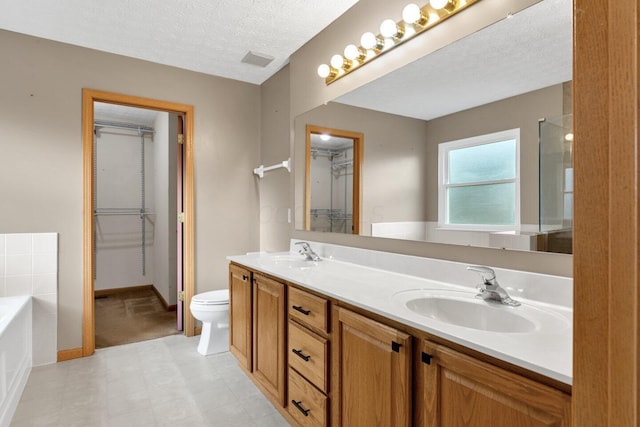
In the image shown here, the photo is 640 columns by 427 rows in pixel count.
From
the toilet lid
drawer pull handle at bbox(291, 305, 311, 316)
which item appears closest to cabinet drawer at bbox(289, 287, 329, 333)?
drawer pull handle at bbox(291, 305, 311, 316)

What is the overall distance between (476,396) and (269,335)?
1.27 metres

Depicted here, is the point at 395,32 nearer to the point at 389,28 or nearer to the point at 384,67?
the point at 389,28

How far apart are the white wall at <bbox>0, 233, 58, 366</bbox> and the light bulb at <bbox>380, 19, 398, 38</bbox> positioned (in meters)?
2.72

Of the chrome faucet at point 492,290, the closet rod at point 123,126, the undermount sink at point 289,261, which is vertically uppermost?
the closet rod at point 123,126

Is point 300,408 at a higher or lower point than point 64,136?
lower

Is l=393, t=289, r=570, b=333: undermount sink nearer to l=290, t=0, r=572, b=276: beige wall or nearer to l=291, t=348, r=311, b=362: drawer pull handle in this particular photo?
l=290, t=0, r=572, b=276: beige wall

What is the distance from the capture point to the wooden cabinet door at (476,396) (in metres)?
0.78

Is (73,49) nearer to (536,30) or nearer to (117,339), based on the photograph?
(117,339)

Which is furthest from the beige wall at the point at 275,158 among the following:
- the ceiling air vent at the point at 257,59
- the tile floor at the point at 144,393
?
the tile floor at the point at 144,393

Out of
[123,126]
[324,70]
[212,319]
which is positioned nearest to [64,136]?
[212,319]

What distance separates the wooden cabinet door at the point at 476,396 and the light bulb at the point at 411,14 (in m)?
1.46

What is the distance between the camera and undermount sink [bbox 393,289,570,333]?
1.11m

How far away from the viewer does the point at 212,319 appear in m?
2.73

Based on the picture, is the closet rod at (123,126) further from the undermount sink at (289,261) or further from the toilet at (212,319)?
the undermount sink at (289,261)
